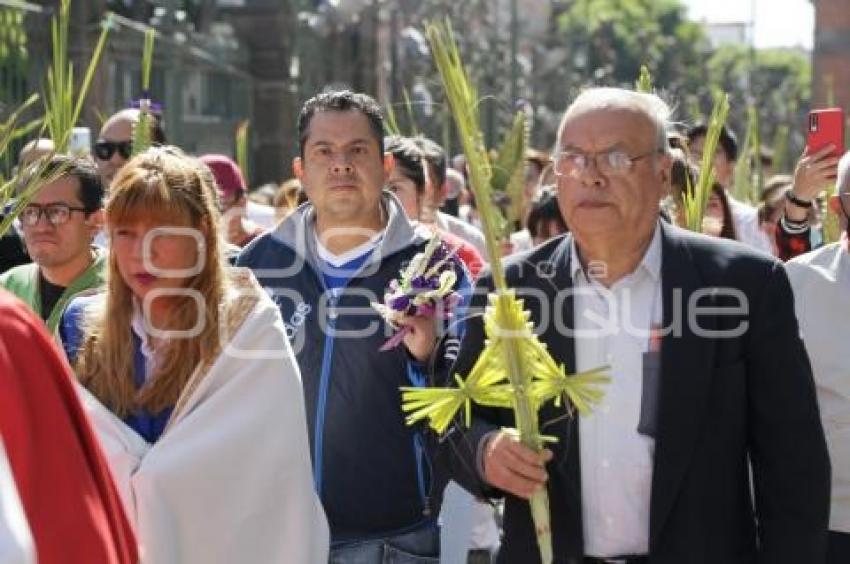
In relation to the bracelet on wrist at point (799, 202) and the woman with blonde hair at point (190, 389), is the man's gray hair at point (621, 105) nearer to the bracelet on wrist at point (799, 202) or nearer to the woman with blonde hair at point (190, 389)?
the woman with blonde hair at point (190, 389)

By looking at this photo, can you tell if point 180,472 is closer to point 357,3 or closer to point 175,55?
point 175,55

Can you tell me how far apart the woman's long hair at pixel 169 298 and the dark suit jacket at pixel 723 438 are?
66cm

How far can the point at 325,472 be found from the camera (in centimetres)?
434

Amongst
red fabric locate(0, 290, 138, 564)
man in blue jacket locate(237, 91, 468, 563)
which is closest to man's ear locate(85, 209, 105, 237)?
man in blue jacket locate(237, 91, 468, 563)

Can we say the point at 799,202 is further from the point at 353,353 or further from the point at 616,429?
the point at 616,429

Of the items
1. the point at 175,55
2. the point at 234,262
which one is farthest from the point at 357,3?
the point at 234,262

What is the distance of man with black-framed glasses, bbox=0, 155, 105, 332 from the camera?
16.7 feet

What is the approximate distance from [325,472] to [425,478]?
0.29m

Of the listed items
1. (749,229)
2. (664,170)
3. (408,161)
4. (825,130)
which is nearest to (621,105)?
(664,170)

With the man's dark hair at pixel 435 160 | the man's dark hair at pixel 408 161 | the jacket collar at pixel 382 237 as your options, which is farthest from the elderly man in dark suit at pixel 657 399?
the man's dark hair at pixel 435 160

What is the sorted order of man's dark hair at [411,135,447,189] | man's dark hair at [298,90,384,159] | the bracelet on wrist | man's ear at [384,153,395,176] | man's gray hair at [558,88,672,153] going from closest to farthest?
man's gray hair at [558,88,672,153]
man's dark hair at [298,90,384,159]
man's ear at [384,153,395,176]
the bracelet on wrist
man's dark hair at [411,135,447,189]

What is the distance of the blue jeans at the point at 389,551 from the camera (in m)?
4.30

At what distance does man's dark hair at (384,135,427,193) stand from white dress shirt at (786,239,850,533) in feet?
7.78

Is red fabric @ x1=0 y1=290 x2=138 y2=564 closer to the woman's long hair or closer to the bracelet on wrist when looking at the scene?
the woman's long hair
